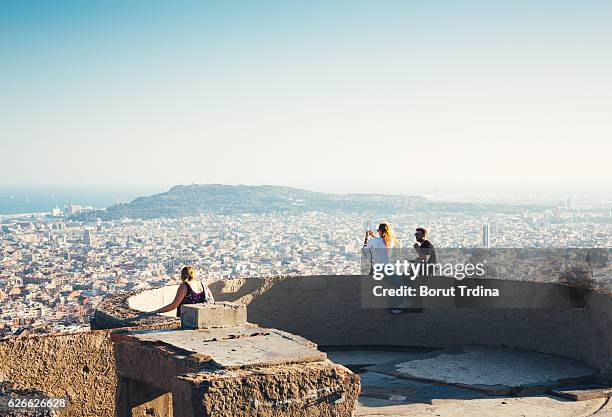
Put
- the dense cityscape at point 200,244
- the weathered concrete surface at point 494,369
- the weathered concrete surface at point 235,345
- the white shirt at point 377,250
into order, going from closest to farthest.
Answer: the weathered concrete surface at point 235,345 < the weathered concrete surface at point 494,369 < the white shirt at point 377,250 < the dense cityscape at point 200,244

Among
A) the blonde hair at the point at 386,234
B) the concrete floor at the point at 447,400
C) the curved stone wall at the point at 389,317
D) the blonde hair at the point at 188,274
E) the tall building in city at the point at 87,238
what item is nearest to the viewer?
the blonde hair at the point at 188,274

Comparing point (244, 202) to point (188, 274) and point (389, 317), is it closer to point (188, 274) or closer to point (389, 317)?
point (389, 317)

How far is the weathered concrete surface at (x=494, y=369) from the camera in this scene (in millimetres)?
11567

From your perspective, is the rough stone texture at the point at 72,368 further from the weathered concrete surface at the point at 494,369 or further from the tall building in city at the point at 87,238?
the tall building in city at the point at 87,238

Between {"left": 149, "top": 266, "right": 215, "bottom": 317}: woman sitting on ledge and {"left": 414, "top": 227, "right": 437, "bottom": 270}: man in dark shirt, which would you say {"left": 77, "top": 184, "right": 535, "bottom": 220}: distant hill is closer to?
{"left": 414, "top": 227, "right": 437, "bottom": 270}: man in dark shirt

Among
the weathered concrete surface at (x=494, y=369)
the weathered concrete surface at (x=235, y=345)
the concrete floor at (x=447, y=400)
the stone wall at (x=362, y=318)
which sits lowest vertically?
the concrete floor at (x=447, y=400)

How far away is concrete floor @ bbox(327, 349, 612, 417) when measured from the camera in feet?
33.8

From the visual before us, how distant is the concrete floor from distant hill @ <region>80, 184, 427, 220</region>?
46600 millimetres

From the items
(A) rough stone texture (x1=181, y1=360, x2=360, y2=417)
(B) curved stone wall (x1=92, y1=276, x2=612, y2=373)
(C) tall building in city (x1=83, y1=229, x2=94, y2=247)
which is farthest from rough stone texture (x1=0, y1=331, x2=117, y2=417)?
(C) tall building in city (x1=83, y1=229, x2=94, y2=247)

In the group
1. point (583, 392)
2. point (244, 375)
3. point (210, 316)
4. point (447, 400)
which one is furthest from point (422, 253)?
point (244, 375)

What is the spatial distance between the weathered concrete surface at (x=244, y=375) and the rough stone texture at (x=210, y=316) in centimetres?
31

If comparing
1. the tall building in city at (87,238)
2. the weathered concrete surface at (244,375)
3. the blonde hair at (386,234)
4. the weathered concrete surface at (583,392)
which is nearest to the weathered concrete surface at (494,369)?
the weathered concrete surface at (583,392)

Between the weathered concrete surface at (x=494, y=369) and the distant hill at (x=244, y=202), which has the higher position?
the distant hill at (x=244, y=202)

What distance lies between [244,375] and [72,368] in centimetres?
272
